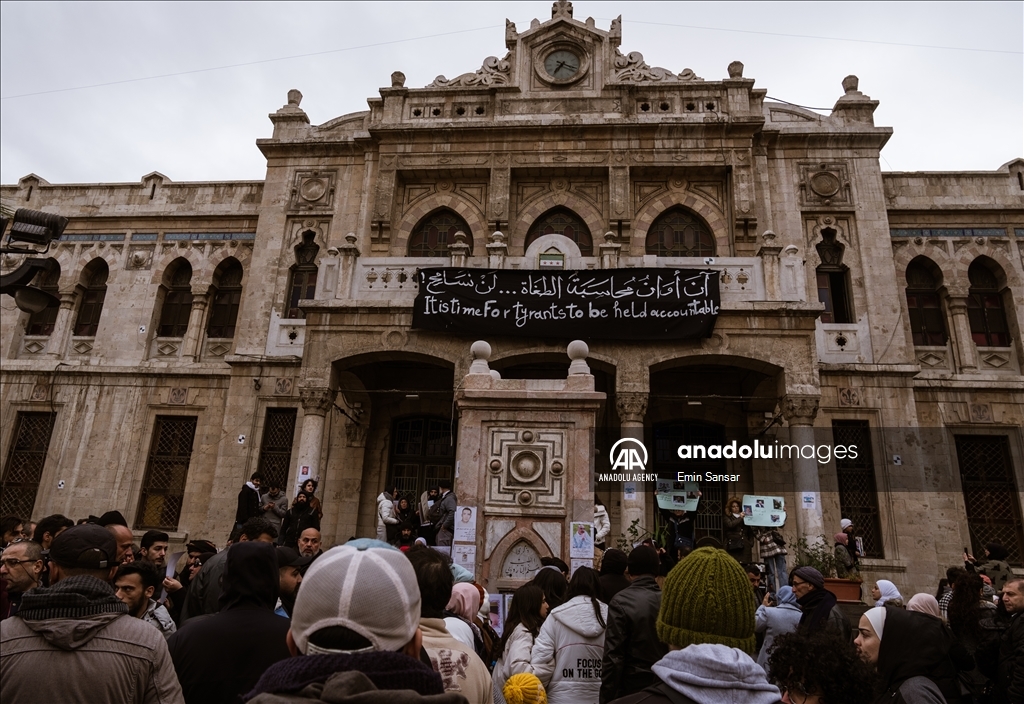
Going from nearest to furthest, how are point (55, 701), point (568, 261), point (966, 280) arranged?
point (55, 701) < point (568, 261) < point (966, 280)

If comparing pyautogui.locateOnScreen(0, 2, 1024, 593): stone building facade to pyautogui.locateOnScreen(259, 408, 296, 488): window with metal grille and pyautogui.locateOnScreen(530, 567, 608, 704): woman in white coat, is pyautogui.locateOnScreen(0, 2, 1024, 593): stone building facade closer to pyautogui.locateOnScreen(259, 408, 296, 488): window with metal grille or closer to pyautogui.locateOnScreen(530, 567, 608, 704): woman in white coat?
pyautogui.locateOnScreen(259, 408, 296, 488): window with metal grille

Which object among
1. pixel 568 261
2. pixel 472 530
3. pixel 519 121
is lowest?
pixel 472 530

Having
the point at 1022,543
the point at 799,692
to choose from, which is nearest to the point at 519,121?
the point at 1022,543

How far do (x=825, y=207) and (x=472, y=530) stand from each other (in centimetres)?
1321

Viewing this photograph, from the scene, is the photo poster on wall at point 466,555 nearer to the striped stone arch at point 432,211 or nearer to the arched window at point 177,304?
the striped stone arch at point 432,211

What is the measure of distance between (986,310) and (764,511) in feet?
31.5

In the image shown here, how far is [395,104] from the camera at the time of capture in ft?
58.4

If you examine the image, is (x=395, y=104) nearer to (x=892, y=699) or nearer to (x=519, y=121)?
(x=519, y=121)

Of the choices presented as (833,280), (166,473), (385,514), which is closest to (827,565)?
(385,514)

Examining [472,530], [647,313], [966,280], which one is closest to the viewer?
[472,530]

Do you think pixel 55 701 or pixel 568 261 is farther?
pixel 568 261

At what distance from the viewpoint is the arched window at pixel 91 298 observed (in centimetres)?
1894

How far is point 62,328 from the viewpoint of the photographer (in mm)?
18734

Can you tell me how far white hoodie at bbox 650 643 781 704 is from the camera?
2273mm
